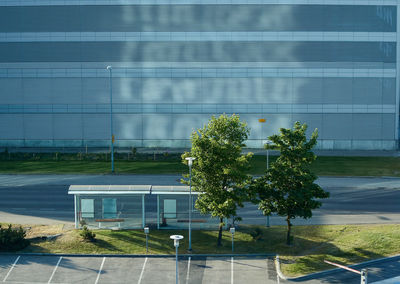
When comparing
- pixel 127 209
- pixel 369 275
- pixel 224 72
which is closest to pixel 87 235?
pixel 127 209

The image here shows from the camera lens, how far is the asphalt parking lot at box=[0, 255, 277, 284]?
2289 centimetres

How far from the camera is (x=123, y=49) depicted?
59.3 meters

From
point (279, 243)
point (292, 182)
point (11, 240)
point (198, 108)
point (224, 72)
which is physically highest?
point (224, 72)

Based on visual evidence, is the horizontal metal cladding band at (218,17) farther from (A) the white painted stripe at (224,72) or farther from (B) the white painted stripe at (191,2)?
(A) the white painted stripe at (224,72)

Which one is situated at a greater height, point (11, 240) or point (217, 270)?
point (11, 240)

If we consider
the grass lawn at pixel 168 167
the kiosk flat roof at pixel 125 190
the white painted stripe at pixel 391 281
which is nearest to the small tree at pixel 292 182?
the white painted stripe at pixel 391 281

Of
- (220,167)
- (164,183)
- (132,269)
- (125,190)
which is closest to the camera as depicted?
(132,269)

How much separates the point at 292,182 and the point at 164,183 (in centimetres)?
1910

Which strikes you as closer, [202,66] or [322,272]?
[322,272]

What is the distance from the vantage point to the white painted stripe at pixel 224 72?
58.8 m

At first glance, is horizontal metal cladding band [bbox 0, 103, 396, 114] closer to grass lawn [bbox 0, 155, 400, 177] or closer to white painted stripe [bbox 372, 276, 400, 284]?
grass lawn [bbox 0, 155, 400, 177]

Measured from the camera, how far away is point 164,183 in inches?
1694

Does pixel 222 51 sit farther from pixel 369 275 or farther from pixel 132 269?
pixel 369 275

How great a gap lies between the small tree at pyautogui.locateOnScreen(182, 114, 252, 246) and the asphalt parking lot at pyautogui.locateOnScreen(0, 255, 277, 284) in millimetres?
2861
